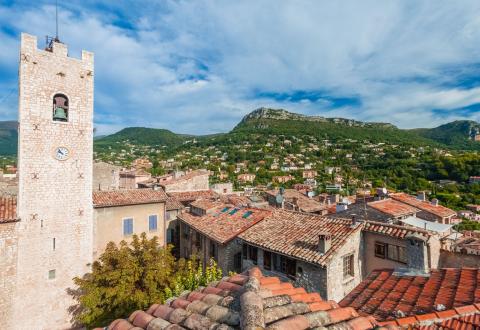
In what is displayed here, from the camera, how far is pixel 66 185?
1580 centimetres

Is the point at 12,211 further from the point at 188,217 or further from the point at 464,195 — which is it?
the point at 464,195

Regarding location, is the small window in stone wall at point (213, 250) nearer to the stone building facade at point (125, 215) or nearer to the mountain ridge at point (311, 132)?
the stone building facade at point (125, 215)

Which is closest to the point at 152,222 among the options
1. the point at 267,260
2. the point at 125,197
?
the point at 125,197

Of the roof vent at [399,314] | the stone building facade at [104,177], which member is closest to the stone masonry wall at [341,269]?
the roof vent at [399,314]

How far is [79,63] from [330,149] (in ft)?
403

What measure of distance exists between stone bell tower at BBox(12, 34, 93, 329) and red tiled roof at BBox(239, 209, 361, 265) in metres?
9.85

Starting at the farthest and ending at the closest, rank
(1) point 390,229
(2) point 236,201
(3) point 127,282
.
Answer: (2) point 236,201 < (3) point 127,282 < (1) point 390,229

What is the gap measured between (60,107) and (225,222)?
1212 centimetres

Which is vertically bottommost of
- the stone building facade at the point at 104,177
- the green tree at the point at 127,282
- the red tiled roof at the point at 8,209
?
the green tree at the point at 127,282

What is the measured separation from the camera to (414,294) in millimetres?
6527

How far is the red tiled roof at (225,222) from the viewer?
17172 mm

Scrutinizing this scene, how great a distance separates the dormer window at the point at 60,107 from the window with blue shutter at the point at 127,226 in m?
7.67

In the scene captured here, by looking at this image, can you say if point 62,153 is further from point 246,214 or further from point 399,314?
point 399,314

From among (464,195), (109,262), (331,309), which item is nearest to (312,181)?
(464,195)
